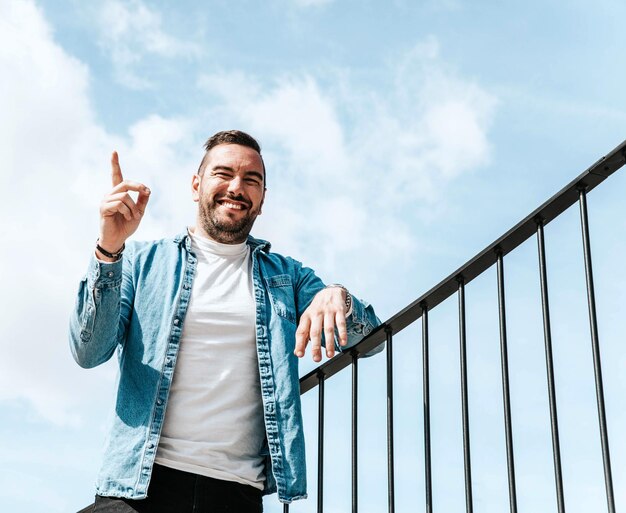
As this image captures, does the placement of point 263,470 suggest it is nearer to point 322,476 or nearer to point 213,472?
point 213,472

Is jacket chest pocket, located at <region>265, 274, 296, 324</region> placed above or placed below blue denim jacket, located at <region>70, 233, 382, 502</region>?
above

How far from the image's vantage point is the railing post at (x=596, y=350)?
6.36ft

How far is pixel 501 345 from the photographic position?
7.52ft

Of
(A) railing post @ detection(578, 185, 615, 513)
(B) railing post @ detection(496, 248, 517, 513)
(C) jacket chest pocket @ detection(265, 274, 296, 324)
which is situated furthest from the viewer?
(C) jacket chest pocket @ detection(265, 274, 296, 324)

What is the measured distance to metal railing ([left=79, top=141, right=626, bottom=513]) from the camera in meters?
2.07

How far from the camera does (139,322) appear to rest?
2535 mm

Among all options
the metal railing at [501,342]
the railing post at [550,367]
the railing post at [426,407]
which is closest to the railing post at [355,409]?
the metal railing at [501,342]

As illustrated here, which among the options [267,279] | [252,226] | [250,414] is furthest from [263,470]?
[252,226]

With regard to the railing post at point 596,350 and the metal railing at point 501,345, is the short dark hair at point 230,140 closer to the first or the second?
the metal railing at point 501,345

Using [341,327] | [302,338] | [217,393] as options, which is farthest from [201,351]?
[341,327]

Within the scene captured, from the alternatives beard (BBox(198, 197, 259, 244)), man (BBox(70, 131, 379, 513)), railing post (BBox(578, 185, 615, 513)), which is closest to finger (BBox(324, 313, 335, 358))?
man (BBox(70, 131, 379, 513))

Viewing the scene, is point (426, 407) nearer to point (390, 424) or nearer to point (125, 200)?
point (390, 424)

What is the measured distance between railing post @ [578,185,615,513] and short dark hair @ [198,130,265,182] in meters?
1.14

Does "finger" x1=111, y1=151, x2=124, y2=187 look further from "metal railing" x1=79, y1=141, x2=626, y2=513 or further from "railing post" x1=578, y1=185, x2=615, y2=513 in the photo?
"railing post" x1=578, y1=185, x2=615, y2=513
